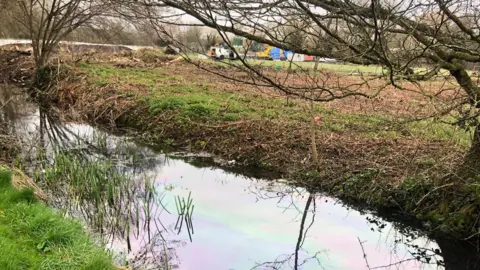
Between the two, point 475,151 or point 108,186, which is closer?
point 475,151

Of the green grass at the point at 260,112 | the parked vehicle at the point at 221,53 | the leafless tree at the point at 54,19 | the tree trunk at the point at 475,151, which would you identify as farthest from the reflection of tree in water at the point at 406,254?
the leafless tree at the point at 54,19

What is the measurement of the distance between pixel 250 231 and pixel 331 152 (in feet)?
9.40

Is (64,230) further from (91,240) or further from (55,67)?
(55,67)

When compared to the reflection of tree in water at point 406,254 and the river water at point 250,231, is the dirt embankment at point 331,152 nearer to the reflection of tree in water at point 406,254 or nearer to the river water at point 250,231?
the reflection of tree in water at point 406,254

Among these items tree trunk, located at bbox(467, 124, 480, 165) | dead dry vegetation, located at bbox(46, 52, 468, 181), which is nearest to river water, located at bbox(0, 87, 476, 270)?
dead dry vegetation, located at bbox(46, 52, 468, 181)

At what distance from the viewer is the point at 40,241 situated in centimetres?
463

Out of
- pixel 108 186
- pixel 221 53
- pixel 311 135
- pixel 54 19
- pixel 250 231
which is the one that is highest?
pixel 54 19

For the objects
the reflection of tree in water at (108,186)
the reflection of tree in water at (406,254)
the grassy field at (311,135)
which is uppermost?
the grassy field at (311,135)

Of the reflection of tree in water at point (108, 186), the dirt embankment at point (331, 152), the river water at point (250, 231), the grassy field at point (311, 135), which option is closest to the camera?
the river water at point (250, 231)

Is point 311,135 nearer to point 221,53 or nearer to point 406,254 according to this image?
point 406,254

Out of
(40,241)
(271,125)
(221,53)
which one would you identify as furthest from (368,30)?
(271,125)

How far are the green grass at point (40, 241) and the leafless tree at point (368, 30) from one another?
2.58m

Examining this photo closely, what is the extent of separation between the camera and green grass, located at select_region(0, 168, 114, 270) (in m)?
4.16

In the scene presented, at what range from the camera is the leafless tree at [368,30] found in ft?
13.3
